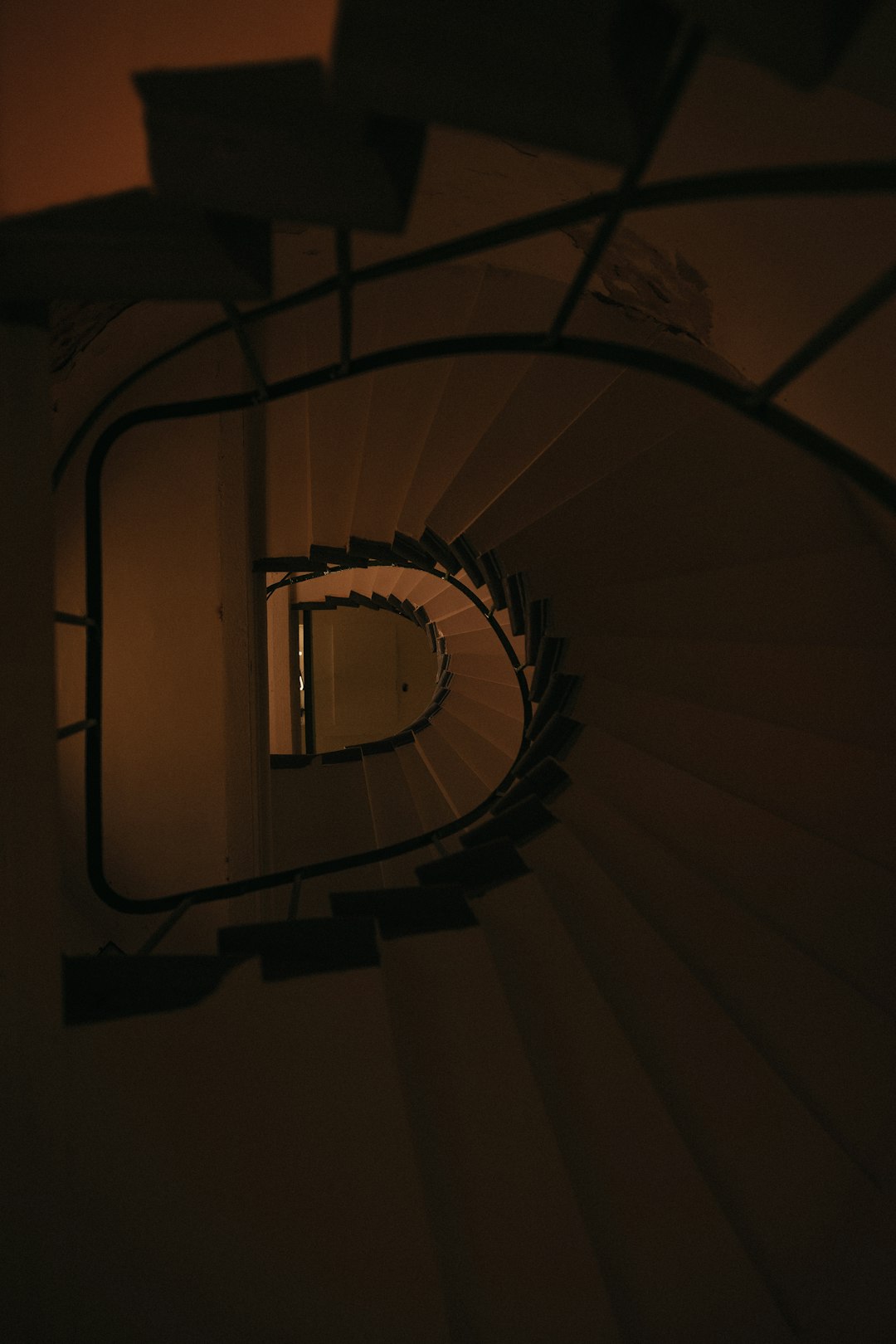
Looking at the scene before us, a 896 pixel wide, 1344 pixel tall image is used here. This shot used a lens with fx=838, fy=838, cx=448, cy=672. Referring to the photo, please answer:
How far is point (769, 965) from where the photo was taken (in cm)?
248

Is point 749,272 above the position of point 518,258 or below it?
below

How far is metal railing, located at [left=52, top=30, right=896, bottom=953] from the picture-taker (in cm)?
121

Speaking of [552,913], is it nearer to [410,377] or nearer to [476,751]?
[410,377]

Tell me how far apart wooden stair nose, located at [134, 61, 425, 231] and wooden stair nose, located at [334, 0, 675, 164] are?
0.09 metres

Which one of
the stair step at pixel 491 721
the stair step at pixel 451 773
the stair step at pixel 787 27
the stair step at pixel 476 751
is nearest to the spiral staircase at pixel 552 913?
the stair step at pixel 787 27

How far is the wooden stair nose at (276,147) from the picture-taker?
1.11 m

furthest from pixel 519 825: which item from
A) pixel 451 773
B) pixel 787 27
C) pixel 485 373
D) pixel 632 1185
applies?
pixel 451 773

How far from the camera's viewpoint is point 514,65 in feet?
3.55

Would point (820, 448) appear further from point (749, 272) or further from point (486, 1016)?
point (486, 1016)

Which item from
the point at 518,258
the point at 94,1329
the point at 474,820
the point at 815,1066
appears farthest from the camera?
the point at 474,820

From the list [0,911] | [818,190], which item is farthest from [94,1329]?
[818,190]

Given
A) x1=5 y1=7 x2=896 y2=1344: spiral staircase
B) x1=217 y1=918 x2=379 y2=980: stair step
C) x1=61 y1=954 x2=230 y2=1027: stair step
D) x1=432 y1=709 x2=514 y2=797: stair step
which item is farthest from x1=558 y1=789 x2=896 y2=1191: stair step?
x1=432 y1=709 x2=514 y2=797: stair step

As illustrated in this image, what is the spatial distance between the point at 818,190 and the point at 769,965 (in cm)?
205

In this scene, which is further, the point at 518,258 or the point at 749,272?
the point at 518,258
